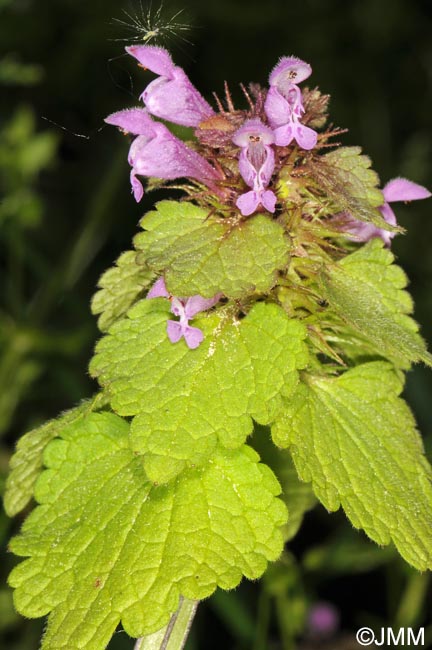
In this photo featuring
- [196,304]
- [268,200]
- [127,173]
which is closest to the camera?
[268,200]

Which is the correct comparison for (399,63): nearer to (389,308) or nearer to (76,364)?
(76,364)

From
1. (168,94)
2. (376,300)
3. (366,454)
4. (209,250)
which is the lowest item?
(366,454)

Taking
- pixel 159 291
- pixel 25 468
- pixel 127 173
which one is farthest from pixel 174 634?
pixel 127 173

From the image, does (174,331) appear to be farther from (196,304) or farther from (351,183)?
(351,183)

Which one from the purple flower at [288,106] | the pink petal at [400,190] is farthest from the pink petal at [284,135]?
the pink petal at [400,190]

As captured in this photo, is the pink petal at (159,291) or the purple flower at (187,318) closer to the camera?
the purple flower at (187,318)

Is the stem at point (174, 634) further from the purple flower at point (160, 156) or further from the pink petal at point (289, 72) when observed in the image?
the pink petal at point (289, 72)
